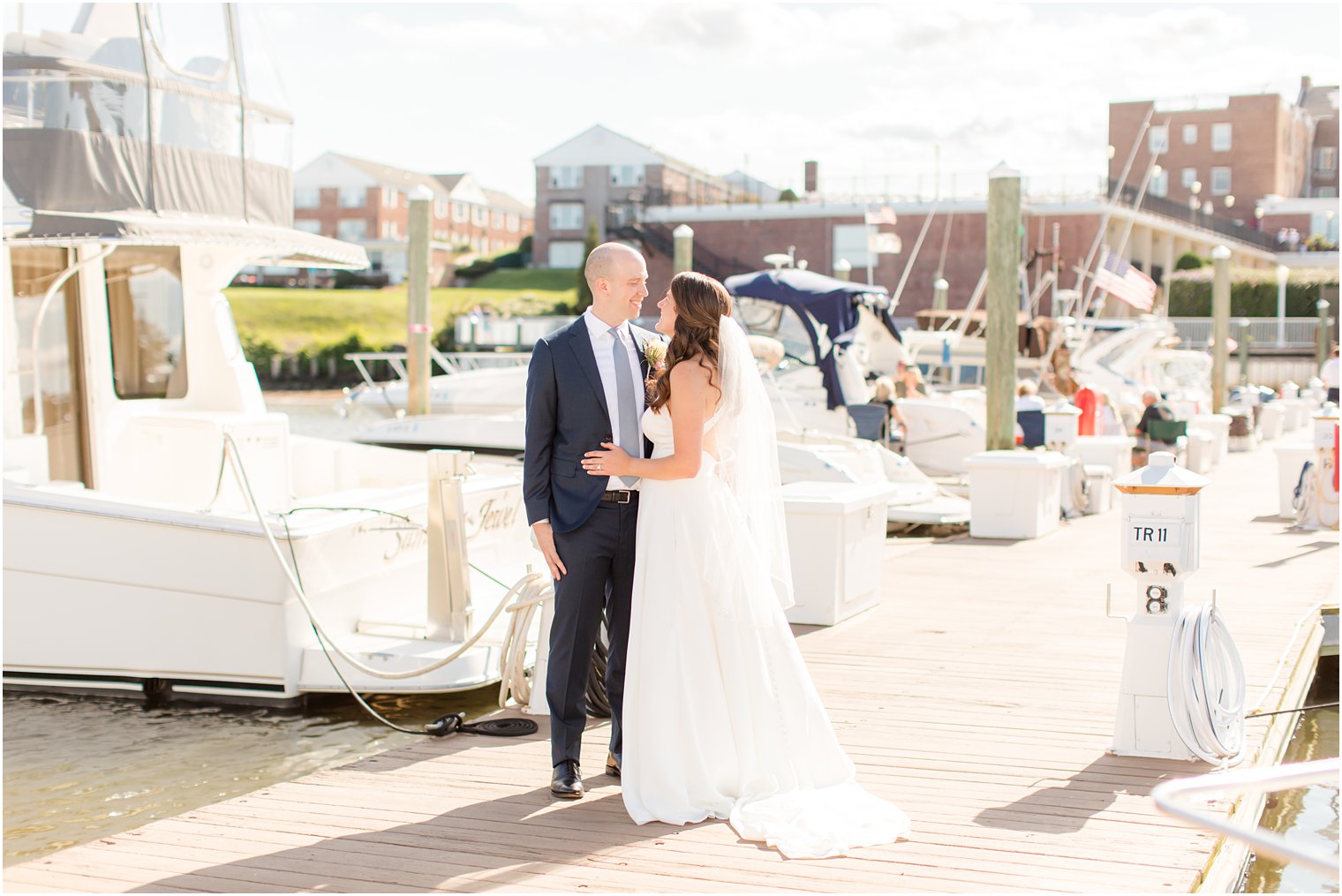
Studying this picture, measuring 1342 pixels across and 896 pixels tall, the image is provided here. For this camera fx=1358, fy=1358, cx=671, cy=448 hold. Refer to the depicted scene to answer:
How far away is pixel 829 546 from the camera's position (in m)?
8.63

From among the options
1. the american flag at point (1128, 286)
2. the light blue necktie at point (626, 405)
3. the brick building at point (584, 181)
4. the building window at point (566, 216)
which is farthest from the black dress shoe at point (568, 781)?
the building window at point (566, 216)

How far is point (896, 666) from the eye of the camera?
7.62m

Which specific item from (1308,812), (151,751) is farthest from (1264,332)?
(151,751)

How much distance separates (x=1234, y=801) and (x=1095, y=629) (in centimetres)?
357

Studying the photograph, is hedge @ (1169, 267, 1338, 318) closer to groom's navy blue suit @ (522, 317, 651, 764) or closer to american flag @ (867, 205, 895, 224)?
american flag @ (867, 205, 895, 224)

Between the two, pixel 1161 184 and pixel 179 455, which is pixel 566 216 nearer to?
pixel 1161 184

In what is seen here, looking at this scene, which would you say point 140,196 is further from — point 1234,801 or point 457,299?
point 457,299

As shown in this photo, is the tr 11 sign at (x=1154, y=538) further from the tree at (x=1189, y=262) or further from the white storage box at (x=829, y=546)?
the tree at (x=1189, y=262)

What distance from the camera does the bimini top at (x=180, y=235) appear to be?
28.1ft

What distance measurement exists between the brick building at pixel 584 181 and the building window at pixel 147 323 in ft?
198

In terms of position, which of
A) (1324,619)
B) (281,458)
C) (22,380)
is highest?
(22,380)

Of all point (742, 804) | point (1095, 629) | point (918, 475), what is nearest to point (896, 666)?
point (1095, 629)

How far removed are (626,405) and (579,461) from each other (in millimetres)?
270

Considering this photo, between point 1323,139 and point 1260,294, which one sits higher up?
point 1323,139
